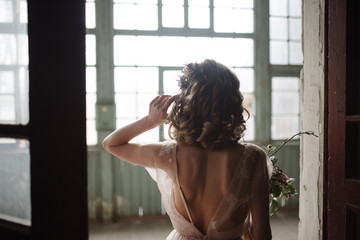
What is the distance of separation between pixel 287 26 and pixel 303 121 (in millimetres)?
3234

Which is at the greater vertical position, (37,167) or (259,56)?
(259,56)

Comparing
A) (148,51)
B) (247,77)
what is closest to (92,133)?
(148,51)

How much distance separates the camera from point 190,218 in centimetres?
115

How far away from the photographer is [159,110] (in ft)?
3.78

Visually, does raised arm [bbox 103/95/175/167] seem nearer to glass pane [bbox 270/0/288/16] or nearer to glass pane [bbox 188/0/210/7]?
glass pane [bbox 188/0/210/7]

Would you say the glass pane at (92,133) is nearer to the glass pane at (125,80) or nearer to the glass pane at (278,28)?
the glass pane at (125,80)

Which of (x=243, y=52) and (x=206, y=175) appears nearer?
(x=206, y=175)

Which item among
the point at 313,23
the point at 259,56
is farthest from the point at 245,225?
the point at 259,56

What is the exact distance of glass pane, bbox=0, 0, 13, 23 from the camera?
2.37ft

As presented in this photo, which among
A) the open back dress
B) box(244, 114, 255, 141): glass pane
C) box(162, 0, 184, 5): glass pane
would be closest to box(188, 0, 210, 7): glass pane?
box(162, 0, 184, 5): glass pane

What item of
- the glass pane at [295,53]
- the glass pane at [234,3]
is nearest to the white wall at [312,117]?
the glass pane at [234,3]

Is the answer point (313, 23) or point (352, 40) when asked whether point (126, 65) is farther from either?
point (352, 40)

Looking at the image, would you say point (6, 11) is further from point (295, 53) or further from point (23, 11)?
point (295, 53)

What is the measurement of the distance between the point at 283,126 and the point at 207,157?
386 centimetres
